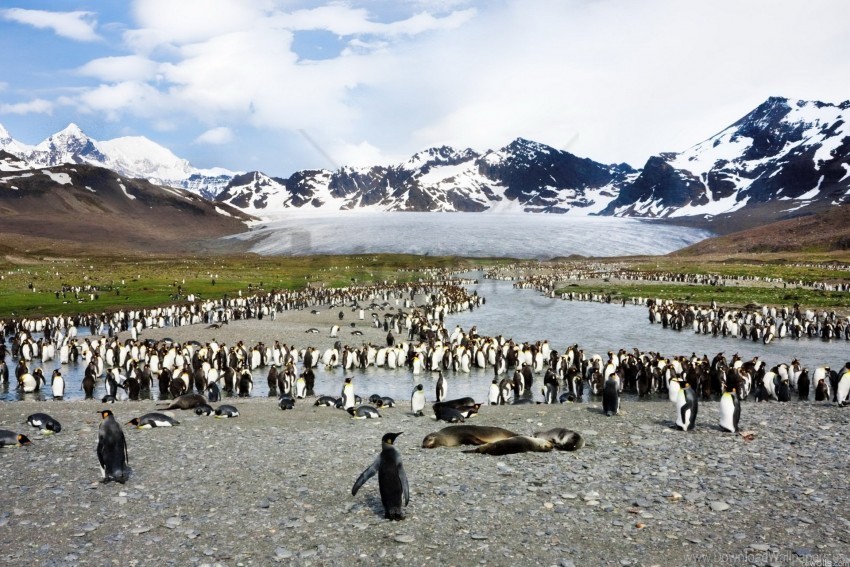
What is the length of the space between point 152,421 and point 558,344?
21529 millimetres

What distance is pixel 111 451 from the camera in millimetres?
9516

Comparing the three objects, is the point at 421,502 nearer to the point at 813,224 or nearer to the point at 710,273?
the point at 710,273

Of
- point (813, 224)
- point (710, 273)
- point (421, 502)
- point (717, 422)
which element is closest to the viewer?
point (421, 502)

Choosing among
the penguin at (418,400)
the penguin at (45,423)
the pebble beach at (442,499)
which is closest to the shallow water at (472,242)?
the penguin at (418,400)

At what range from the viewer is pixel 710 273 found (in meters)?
74.6

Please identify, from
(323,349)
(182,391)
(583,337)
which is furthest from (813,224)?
(182,391)

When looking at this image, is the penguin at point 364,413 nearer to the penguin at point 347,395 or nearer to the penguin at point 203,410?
the penguin at point 347,395

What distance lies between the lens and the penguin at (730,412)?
39.6 feet

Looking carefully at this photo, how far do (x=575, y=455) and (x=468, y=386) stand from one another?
11907 mm

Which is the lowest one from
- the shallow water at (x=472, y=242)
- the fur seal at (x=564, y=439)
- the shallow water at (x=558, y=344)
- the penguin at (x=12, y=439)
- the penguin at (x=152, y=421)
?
the shallow water at (x=558, y=344)

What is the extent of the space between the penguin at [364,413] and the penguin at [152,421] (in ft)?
13.5

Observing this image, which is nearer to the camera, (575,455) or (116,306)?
(575,455)

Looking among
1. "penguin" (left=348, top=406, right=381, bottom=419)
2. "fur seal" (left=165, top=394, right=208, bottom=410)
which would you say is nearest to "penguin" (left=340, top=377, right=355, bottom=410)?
"penguin" (left=348, top=406, right=381, bottom=419)

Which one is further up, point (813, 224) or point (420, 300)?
point (813, 224)
